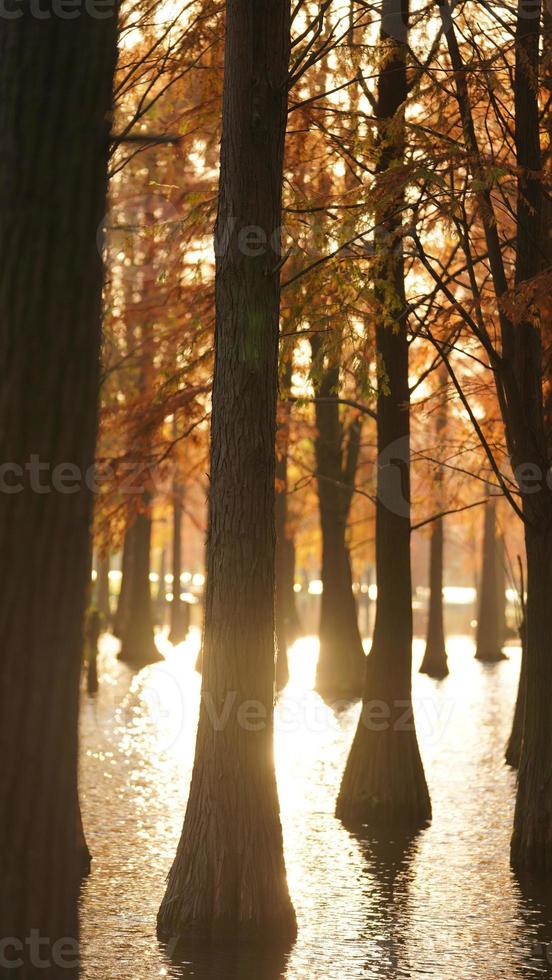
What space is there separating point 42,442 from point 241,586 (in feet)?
15.2

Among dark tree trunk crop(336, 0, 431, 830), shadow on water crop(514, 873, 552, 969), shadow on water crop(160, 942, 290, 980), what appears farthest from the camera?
dark tree trunk crop(336, 0, 431, 830)

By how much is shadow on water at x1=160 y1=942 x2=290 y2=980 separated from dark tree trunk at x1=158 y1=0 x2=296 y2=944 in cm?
14

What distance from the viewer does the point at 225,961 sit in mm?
8164

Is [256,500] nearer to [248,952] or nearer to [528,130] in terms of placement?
[248,952]

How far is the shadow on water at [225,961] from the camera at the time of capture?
7.91m

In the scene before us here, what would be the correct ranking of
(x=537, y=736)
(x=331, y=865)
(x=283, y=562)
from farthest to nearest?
1. (x=283, y=562)
2. (x=331, y=865)
3. (x=537, y=736)

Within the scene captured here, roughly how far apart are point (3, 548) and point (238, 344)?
493 cm

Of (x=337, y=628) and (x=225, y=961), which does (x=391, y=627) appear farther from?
(x=337, y=628)

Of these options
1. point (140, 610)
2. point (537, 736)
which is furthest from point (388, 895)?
point (140, 610)

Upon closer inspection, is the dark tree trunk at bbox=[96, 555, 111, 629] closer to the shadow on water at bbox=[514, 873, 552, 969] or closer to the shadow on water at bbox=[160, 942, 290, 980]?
the shadow on water at bbox=[514, 873, 552, 969]

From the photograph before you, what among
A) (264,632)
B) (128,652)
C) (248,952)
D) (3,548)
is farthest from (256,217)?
(128,652)

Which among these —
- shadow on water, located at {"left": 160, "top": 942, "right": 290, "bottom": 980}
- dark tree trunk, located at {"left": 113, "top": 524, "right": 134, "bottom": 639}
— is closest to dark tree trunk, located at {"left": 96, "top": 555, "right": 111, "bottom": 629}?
dark tree trunk, located at {"left": 113, "top": 524, "right": 134, "bottom": 639}

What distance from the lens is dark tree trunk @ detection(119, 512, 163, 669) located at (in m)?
31.2

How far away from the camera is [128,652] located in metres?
32.2
